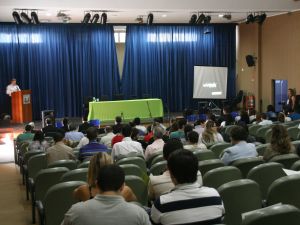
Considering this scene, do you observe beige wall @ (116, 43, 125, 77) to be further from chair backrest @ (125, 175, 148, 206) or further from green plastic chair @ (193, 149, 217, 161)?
chair backrest @ (125, 175, 148, 206)

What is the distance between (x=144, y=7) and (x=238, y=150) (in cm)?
921

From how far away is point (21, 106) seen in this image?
48.3 ft

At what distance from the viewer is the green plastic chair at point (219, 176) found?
150 inches

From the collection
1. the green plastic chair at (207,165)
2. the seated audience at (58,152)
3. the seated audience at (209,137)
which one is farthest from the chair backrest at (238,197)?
the seated audience at (209,137)

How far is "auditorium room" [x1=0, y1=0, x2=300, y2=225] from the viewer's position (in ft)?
21.1

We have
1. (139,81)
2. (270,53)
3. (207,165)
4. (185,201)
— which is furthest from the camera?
(139,81)

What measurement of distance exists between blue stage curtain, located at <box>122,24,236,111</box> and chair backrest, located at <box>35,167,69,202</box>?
43.7ft

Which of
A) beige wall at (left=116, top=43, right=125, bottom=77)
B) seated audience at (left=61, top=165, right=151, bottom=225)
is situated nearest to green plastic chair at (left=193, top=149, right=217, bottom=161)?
seated audience at (left=61, top=165, right=151, bottom=225)

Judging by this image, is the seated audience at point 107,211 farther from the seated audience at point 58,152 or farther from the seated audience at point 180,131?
the seated audience at point 180,131

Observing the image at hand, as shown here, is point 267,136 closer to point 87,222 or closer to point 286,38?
point 87,222

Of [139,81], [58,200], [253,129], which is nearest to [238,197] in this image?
[58,200]

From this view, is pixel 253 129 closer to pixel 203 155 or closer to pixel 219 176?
pixel 203 155

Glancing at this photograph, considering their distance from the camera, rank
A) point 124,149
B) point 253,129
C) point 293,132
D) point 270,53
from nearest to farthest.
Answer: point 124,149
point 293,132
point 253,129
point 270,53

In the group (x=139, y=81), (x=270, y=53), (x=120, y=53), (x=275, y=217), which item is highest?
(x=120, y=53)
